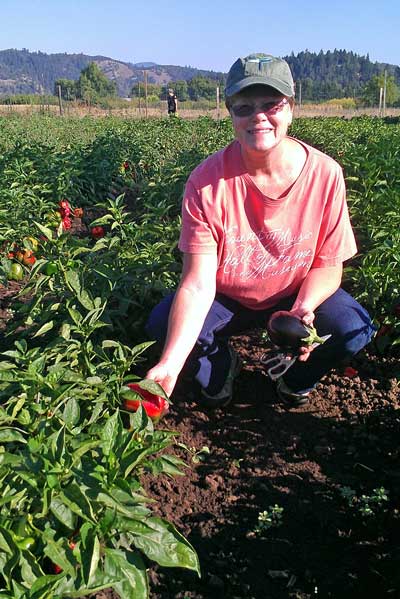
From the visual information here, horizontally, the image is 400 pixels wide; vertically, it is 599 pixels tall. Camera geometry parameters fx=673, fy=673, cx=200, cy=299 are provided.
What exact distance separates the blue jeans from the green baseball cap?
0.88 metres

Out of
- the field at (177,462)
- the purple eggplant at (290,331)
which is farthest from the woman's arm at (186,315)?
the purple eggplant at (290,331)

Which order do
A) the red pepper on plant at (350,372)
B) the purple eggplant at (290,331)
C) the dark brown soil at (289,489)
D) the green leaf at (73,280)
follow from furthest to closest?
the red pepper on plant at (350,372) < the green leaf at (73,280) < the purple eggplant at (290,331) < the dark brown soil at (289,489)

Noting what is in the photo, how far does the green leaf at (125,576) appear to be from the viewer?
156cm

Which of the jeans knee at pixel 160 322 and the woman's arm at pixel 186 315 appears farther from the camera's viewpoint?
the jeans knee at pixel 160 322

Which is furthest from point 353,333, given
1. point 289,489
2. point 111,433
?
point 111,433

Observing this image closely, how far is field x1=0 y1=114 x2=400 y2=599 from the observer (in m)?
1.62

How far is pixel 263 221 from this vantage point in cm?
266

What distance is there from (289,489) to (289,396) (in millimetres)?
549

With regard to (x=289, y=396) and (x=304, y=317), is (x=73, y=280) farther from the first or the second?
(x=289, y=396)

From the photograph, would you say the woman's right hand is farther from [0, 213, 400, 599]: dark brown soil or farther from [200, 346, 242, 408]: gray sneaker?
[200, 346, 242, 408]: gray sneaker

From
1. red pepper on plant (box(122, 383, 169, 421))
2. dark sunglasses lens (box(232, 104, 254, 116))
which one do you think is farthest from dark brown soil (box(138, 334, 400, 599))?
dark sunglasses lens (box(232, 104, 254, 116))

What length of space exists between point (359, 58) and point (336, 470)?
156218mm

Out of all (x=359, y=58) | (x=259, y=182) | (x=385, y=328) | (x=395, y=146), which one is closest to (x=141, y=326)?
(x=259, y=182)

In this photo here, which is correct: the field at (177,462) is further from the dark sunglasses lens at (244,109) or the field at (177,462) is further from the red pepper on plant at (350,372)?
the dark sunglasses lens at (244,109)
